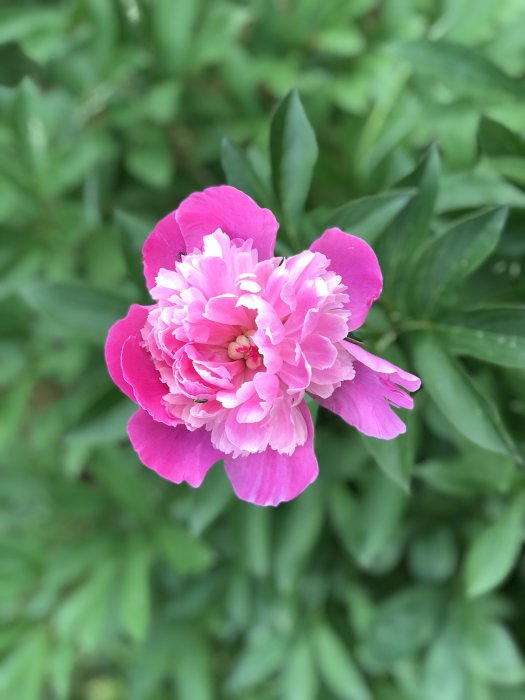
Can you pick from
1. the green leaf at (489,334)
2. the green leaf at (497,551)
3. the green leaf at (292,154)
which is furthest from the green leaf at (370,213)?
the green leaf at (497,551)

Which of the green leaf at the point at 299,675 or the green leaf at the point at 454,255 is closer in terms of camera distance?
the green leaf at the point at 454,255

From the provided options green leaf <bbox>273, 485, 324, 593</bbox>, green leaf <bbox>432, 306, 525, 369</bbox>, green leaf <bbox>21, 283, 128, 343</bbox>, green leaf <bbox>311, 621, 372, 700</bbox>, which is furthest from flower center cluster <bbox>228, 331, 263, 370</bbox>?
green leaf <bbox>311, 621, 372, 700</bbox>

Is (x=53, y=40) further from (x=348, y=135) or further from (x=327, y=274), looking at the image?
(x=327, y=274)

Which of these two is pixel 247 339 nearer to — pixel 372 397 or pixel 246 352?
pixel 246 352

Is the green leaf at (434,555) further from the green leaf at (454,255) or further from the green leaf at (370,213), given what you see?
the green leaf at (370,213)

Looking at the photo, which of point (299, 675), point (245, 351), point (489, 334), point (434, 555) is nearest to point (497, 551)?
point (434, 555)

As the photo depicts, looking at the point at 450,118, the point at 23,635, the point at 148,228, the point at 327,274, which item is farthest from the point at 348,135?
the point at 23,635
